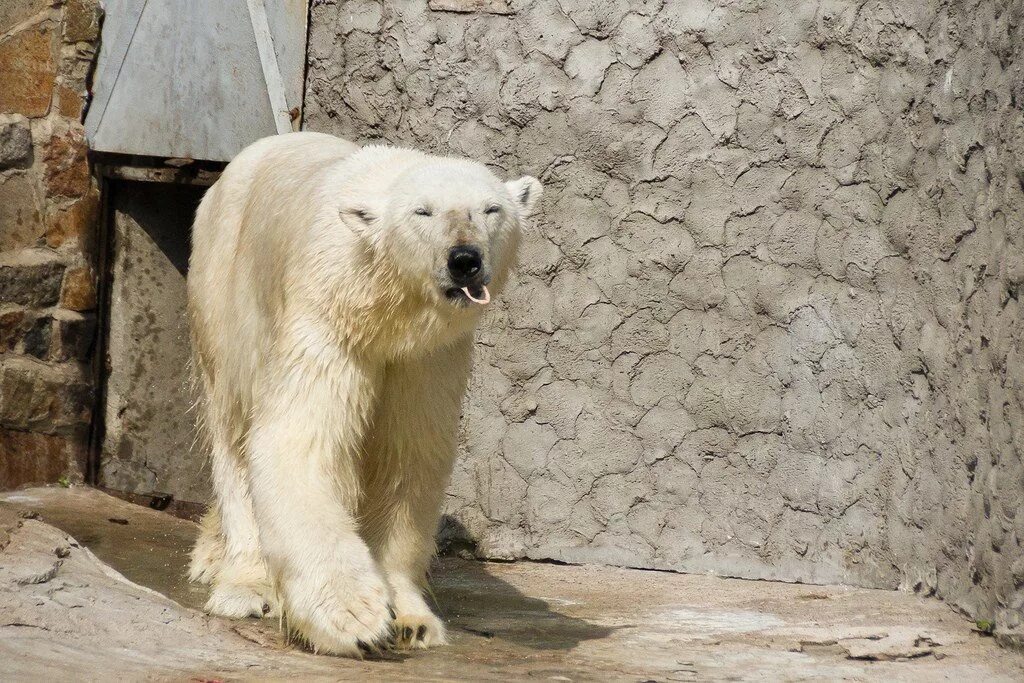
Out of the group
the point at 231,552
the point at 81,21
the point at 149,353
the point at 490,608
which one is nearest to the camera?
the point at 231,552

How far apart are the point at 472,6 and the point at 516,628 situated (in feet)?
8.46

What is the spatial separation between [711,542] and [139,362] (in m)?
2.89

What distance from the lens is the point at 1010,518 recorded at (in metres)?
3.78

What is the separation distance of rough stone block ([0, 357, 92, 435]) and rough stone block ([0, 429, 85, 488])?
4 cm

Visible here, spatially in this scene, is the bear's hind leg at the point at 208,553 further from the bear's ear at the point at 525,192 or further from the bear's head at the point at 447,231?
the bear's ear at the point at 525,192

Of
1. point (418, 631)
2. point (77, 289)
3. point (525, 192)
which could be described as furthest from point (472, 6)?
point (418, 631)

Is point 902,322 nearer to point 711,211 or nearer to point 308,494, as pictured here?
point 711,211

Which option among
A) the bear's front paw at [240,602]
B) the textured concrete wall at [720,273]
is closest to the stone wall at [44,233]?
the textured concrete wall at [720,273]

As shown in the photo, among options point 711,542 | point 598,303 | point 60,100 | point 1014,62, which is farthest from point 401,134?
point 1014,62

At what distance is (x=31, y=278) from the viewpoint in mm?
5691

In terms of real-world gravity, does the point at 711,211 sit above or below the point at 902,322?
above

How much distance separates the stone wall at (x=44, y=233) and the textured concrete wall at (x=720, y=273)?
55.1 inches

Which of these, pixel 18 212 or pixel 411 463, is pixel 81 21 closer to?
pixel 18 212

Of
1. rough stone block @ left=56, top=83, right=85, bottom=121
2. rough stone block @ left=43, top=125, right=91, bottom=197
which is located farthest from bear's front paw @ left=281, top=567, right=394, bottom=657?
rough stone block @ left=56, top=83, right=85, bottom=121
